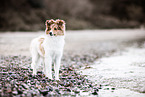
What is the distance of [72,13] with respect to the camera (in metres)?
57.3

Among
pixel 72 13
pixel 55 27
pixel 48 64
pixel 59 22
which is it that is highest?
pixel 72 13

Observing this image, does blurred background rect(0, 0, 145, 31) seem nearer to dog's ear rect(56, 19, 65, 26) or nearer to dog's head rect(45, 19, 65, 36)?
dog's head rect(45, 19, 65, 36)

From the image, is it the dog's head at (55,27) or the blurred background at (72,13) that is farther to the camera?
the blurred background at (72,13)

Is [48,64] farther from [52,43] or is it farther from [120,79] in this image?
[120,79]

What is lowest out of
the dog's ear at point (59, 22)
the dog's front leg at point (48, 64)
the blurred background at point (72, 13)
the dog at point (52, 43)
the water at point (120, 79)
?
the water at point (120, 79)

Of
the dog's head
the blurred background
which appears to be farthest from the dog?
the blurred background

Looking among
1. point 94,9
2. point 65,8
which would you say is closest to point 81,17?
point 65,8

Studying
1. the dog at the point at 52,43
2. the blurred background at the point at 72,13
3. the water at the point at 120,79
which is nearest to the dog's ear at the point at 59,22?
the dog at the point at 52,43

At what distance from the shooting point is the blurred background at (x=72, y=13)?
1618 inches

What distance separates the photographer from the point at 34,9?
48969 millimetres

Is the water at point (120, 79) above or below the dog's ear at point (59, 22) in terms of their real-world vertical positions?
below

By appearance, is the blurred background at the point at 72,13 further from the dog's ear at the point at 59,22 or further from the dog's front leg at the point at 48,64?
the dog's ear at the point at 59,22

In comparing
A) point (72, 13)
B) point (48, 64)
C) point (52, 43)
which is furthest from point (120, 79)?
point (72, 13)

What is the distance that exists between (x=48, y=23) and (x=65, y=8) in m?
50.5
